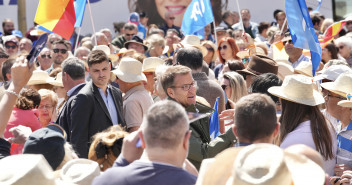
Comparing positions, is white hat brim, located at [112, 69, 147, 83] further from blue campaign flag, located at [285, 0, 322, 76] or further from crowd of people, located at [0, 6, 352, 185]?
blue campaign flag, located at [285, 0, 322, 76]

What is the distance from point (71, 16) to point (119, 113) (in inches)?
105

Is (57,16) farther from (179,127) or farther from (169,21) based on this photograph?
(169,21)

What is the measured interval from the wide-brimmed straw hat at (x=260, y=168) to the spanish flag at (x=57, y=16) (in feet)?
18.7

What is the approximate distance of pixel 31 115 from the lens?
6039 mm

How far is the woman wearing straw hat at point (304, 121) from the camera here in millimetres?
4504

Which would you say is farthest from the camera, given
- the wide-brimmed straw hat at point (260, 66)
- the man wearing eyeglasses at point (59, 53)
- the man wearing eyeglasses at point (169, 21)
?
the man wearing eyeglasses at point (169, 21)

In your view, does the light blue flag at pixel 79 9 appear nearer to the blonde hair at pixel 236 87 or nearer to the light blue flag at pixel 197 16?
the light blue flag at pixel 197 16

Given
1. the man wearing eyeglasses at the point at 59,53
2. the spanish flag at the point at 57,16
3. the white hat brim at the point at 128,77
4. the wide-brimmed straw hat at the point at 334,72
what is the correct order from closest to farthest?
1. the wide-brimmed straw hat at the point at 334,72
2. the white hat brim at the point at 128,77
3. the spanish flag at the point at 57,16
4. the man wearing eyeglasses at the point at 59,53

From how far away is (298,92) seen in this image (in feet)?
16.0

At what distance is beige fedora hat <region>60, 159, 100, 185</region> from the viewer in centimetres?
360

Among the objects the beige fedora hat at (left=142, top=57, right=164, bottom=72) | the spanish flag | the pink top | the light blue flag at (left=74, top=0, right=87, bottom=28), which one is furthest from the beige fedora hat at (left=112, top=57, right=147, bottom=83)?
the light blue flag at (left=74, top=0, right=87, bottom=28)

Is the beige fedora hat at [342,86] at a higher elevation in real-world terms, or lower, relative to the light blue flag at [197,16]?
higher

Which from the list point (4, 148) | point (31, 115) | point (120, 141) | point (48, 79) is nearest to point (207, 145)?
point (120, 141)

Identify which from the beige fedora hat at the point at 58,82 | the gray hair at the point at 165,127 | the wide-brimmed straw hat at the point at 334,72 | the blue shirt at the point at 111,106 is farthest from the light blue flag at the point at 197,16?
the gray hair at the point at 165,127
